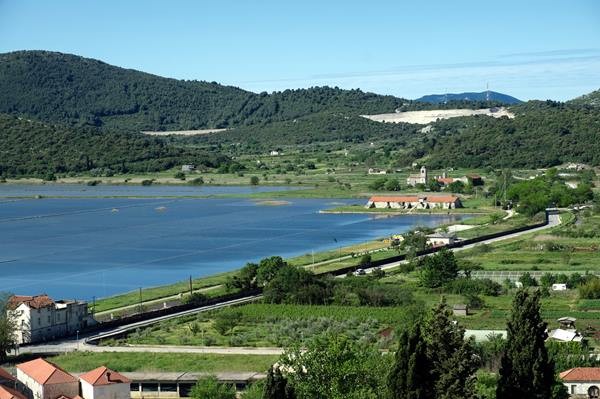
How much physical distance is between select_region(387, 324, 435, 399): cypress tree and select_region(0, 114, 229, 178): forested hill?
8064cm

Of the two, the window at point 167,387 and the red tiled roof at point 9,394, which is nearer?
the red tiled roof at point 9,394

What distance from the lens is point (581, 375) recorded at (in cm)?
2136

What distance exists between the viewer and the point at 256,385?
64.5 feet

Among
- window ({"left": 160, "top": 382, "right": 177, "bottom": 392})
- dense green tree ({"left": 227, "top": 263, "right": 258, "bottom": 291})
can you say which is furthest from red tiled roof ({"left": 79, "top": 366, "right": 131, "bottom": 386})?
dense green tree ({"left": 227, "top": 263, "right": 258, "bottom": 291})

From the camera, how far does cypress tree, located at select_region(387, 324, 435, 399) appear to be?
1650cm

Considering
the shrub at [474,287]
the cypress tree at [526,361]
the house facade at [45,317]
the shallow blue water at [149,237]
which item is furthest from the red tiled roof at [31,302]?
the cypress tree at [526,361]

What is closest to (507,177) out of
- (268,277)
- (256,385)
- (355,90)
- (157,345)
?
(268,277)

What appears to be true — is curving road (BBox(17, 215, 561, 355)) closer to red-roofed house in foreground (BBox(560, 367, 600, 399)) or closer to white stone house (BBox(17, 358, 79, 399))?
white stone house (BBox(17, 358, 79, 399))

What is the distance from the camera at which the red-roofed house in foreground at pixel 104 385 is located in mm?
19562

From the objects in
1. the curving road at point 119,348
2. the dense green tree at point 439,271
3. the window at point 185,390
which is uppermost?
the dense green tree at point 439,271

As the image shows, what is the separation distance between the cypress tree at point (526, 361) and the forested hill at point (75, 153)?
8012cm

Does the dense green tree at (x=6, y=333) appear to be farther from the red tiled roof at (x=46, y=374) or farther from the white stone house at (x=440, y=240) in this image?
the white stone house at (x=440, y=240)

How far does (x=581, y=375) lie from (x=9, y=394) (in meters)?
10.1

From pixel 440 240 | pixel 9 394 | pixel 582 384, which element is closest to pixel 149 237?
pixel 440 240
